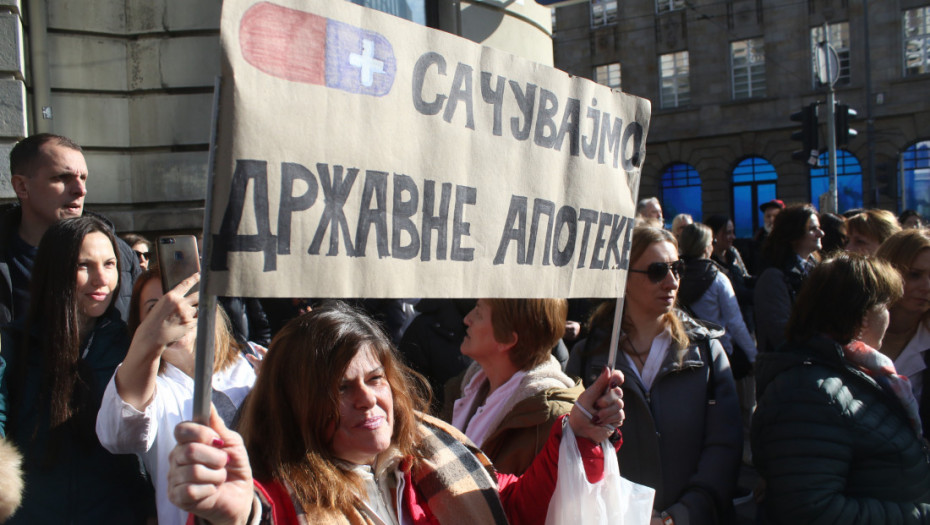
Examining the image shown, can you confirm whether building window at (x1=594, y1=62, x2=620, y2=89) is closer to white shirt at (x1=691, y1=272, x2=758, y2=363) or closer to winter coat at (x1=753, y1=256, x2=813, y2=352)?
white shirt at (x1=691, y1=272, x2=758, y2=363)

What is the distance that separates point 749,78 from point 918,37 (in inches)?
190

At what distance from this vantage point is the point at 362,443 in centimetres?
186

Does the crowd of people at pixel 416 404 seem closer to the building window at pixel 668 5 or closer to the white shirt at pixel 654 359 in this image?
the white shirt at pixel 654 359

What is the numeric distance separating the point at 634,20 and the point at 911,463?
2645 centimetres

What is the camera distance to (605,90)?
2.11 metres

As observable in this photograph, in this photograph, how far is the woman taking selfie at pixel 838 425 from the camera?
2.41 m

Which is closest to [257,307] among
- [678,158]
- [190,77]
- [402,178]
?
[190,77]

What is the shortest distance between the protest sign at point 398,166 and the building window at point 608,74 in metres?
26.4

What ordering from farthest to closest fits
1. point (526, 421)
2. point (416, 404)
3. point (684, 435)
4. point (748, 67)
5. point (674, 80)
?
1. point (674, 80)
2. point (748, 67)
3. point (684, 435)
4. point (526, 421)
5. point (416, 404)

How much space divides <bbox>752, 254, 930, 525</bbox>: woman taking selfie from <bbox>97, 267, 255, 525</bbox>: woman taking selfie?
177cm

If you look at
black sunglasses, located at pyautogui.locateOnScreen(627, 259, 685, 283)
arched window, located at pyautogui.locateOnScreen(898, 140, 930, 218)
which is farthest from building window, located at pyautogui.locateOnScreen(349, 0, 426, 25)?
arched window, located at pyautogui.locateOnScreen(898, 140, 930, 218)

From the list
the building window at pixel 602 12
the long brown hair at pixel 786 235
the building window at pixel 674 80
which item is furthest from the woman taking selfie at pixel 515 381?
the building window at pixel 602 12

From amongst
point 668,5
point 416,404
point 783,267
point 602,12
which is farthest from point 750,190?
point 416,404

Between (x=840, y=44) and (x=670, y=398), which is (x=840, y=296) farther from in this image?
(x=840, y=44)
